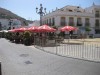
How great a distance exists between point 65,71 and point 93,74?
52.3 inches

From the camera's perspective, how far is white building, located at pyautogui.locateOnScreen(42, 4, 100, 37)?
57438mm

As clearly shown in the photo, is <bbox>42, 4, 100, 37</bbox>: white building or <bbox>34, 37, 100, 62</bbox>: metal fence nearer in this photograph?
<bbox>34, 37, 100, 62</bbox>: metal fence

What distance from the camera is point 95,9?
63750 mm

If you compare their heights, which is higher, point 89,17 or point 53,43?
point 89,17

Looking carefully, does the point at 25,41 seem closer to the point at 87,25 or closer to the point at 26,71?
the point at 26,71

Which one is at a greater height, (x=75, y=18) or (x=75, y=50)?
(x=75, y=18)

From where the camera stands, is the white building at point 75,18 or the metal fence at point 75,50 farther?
the white building at point 75,18

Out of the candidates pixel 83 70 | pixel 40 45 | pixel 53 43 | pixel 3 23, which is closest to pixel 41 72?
pixel 83 70

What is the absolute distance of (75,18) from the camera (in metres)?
59.5

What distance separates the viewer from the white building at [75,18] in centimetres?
5744

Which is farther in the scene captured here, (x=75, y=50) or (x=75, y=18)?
(x=75, y=18)

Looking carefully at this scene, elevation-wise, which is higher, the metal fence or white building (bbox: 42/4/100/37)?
white building (bbox: 42/4/100/37)

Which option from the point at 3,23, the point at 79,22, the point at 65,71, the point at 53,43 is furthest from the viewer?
the point at 3,23

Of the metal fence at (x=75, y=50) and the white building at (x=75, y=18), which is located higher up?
the white building at (x=75, y=18)
